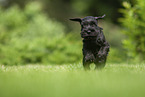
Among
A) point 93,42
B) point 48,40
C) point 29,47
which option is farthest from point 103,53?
point 48,40

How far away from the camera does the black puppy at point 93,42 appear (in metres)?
4.38

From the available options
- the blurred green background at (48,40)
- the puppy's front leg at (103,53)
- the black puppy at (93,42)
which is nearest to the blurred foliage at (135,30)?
the blurred green background at (48,40)

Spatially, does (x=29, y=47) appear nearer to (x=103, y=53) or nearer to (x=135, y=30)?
(x=135, y=30)

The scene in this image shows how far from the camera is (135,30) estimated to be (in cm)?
863

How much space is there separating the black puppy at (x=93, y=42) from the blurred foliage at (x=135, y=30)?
4041 millimetres

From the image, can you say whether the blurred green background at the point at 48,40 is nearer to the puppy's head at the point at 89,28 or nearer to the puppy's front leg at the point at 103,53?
the puppy's front leg at the point at 103,53

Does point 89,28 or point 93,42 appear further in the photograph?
point 93,42

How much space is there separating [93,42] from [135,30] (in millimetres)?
4564

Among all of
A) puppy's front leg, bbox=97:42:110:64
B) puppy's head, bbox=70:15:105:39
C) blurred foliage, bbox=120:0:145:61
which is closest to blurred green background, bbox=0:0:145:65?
blurred foliage, bbox=120:0:145:61

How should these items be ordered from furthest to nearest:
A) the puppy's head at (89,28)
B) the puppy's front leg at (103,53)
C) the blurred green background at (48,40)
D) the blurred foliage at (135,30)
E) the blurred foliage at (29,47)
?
the blurred foliage at (29,47)
the blurred green background at (48,40)
the blurred foliage at (135,30)
the puppy's front leg at (103,53)
the puppy's head at (89,28)

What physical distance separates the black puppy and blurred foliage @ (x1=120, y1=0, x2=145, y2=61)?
4.04 meters

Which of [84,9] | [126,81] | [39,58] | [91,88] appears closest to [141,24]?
[39,58]

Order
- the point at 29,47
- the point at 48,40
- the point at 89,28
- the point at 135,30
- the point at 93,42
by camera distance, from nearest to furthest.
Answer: the point at 89,28 → the point at 93,42 → the point at 135,30 → the point at 29,47 → the point at 48,40

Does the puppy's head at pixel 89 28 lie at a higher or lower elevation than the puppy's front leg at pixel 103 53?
higher
